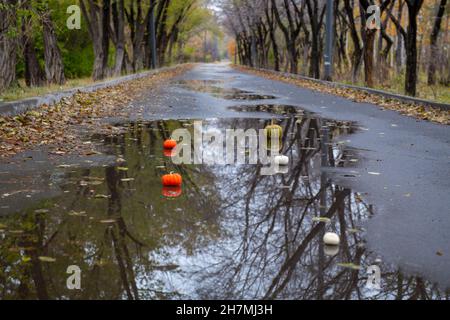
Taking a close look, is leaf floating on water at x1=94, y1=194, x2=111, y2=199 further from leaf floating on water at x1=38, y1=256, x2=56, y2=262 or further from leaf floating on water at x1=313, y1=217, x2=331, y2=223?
leaf floating on water at x1=313, y1=217, x2=331, y2=223

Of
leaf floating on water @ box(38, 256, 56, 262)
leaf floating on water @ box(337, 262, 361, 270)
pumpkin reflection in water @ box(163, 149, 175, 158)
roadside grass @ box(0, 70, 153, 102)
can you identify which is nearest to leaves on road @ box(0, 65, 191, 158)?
roadside grass @ box(0, 70, 153, 102)

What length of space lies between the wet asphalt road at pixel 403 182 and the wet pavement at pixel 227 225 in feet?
0.06

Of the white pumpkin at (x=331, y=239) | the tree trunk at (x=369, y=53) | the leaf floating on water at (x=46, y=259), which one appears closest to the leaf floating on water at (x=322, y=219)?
the white pumpkin at (x=331, y=239)

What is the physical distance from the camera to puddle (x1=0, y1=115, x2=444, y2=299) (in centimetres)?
337

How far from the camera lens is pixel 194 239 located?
424 centimetres

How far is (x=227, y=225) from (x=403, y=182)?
250 cm

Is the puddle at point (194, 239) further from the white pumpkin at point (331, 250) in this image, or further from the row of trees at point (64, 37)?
the row of trees at point (64, 37)

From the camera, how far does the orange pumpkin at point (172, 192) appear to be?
5523mm

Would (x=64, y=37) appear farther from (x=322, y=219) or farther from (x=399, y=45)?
(x=322, y=219)

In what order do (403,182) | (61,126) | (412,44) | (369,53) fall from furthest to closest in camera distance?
(369,53)
(412,44)
(61,126)
(403,182)

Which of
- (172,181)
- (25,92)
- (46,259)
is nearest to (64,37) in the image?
(25,92)

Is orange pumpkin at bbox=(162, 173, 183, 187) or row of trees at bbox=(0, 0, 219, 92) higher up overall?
row of trees at bbox=(0, 0, 219, 92)

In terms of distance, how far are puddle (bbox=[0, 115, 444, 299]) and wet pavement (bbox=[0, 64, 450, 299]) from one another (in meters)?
0.01
